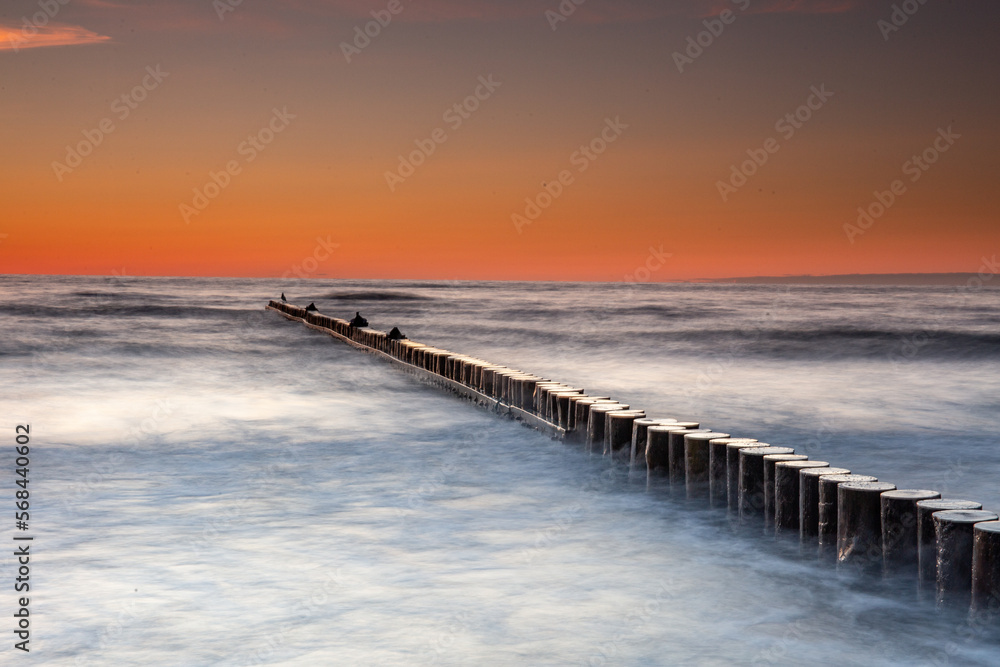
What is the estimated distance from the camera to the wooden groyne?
5.22 metres

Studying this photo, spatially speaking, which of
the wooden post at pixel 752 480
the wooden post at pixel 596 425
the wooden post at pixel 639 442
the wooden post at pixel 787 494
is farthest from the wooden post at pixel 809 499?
the wooden post at pixel 596 425

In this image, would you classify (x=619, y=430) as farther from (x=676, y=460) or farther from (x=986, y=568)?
(x=986, y=568)

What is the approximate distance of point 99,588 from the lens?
5.63 metres

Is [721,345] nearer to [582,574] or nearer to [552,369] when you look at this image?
[552,369]

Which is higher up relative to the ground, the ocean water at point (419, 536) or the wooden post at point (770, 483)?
the wooden post at point (770, 483)

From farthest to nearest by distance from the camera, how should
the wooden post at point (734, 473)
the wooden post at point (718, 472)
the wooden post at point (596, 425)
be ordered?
the wooden post at point (596, 425) < the wooden post at point (718, 472) < the wooden post at point (734, 473)

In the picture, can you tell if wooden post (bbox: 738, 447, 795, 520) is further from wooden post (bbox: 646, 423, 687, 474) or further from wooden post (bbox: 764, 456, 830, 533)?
wooden post (bbox: 646, 423, 687, 474)

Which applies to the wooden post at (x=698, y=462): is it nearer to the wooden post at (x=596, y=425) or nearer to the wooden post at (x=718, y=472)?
the wooden post at (x=718, y=472)

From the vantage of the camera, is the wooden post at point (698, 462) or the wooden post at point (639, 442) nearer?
the wooden post at point (698, 462)

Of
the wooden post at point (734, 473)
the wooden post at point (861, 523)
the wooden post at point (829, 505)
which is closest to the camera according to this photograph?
the wooden post at point (861, 523)

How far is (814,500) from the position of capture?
251 inches

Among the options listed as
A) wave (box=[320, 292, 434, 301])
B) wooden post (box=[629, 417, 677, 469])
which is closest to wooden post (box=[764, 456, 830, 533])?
wooden post (box=[629, 417, 677, 469])

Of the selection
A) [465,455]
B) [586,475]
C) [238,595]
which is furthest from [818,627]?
[465,455]

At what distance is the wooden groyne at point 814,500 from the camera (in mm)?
5219
